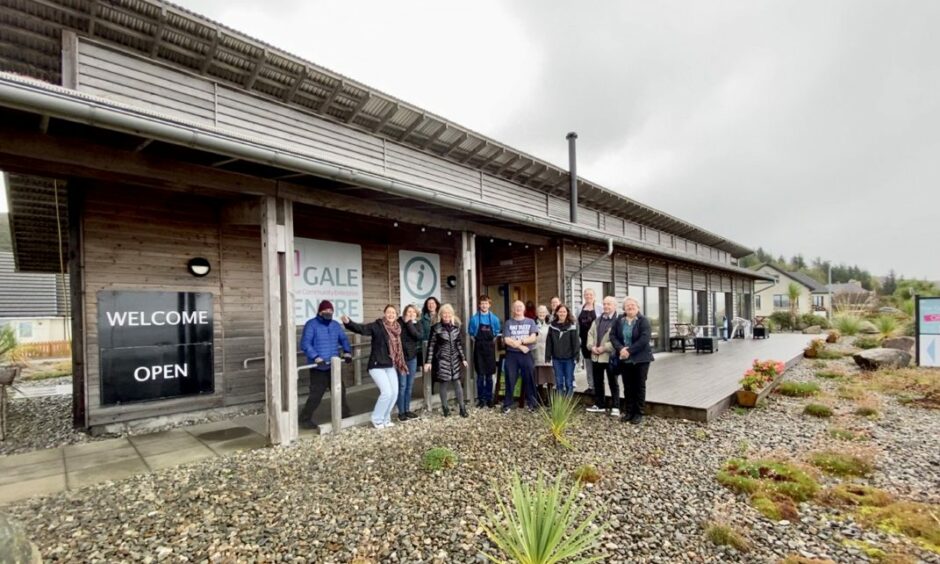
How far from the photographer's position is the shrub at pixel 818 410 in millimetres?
5594

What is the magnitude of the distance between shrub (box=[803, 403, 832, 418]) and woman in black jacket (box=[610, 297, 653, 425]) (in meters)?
2.34

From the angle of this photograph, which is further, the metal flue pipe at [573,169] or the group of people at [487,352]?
the metal flue pipe at [573,169]

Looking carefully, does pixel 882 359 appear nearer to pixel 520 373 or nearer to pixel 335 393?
pixel 520 373

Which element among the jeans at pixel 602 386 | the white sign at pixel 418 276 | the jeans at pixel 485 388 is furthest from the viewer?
the white sign at pixel 418 276

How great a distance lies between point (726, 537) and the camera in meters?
2.61

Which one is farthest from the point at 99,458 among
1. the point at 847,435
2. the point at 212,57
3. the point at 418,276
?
the point at 847,435

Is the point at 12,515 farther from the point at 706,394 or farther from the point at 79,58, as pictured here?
the point at 706,394

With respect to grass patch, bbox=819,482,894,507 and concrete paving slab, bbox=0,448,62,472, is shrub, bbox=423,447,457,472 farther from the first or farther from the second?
concrete paving slab, bbox=0,448,62,472

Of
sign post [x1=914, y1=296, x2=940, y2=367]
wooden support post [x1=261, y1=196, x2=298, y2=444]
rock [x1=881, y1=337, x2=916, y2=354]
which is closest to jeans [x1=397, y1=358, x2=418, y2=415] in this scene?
wooden support post [x1=261, y1=196, x2=298, y2=444]

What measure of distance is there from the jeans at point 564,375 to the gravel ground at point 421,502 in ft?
3.64

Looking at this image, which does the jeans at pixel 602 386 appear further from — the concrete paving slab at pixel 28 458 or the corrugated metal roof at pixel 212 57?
the concrete paving slab at pixel 28 458

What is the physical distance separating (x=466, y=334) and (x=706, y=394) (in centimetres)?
367

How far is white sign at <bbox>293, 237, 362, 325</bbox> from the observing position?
21.7ft

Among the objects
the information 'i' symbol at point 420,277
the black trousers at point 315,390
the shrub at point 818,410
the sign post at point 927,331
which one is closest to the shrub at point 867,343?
the sign post at point 927,331
